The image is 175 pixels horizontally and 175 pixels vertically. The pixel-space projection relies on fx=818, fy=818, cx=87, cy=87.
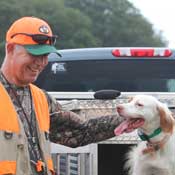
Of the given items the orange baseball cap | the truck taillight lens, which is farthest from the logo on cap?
the truck taillight lens

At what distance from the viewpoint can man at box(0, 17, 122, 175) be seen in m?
4.00

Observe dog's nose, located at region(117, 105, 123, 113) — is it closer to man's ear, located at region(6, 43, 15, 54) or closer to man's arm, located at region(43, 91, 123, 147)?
man's arm, located at region(43, 91, 123, 147)

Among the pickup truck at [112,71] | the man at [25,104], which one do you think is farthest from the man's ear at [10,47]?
the pickup truck at [112,71]

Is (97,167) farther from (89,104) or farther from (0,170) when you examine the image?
(0,170)

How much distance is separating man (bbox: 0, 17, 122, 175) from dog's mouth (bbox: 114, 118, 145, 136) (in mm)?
564

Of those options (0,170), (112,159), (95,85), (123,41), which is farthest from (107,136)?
(123,41)

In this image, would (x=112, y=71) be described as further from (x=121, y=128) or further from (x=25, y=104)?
(x=25, y=104)

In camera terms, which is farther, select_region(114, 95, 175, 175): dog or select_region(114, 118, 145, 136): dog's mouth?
select_region(114, 95, 175, 175): dog

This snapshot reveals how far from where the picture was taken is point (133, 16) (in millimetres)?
64625

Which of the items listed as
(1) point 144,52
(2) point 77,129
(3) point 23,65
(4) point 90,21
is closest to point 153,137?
(2) point 77,129

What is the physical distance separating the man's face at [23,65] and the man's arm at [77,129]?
0.47 m

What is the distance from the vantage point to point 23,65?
4.12 metres

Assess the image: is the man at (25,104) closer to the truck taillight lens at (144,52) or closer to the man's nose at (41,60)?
the man's nose at (41,60)

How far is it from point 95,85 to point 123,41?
49879mm
